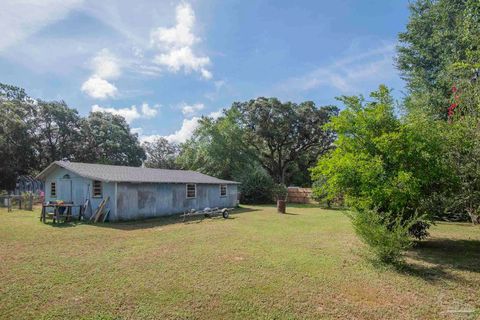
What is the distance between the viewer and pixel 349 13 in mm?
11523

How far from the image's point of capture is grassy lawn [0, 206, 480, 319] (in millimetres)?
4512

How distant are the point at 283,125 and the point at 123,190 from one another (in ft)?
72.7

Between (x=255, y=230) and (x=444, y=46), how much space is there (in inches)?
589

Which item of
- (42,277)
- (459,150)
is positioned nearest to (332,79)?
(459,150)

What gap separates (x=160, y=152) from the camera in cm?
5028

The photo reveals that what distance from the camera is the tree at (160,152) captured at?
49.1 m

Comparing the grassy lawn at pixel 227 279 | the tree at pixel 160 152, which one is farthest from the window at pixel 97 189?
the tree at pixel 160 152

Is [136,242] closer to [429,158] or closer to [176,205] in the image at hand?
[176,205]

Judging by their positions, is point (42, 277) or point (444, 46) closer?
point (42, 277)

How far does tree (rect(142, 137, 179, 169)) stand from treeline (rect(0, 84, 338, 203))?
730 centimetres

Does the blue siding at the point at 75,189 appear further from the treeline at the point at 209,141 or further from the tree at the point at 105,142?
the tree at the point at 105,142

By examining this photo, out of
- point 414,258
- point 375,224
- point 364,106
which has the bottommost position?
point 414,258

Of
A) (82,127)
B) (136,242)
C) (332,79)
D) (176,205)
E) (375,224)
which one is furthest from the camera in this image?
(82,127)

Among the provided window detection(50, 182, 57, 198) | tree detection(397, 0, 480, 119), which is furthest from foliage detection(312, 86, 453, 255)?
window detection(50, 182, 57, 198)
